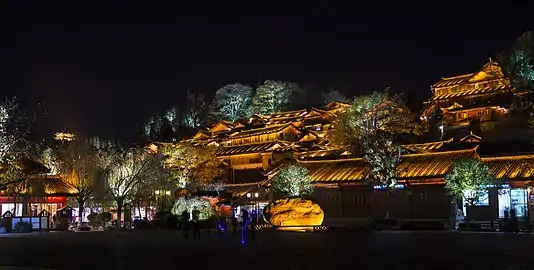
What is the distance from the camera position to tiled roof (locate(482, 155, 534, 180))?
51969mm

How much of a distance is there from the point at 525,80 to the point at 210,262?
49.7ft

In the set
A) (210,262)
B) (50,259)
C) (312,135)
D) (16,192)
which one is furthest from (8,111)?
(312,135)

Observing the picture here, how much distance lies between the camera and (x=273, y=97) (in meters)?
129

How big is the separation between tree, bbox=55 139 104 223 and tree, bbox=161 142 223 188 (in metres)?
11.6

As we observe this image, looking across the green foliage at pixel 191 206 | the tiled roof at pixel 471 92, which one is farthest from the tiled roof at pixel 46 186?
the tiled roof at pixel 471 92

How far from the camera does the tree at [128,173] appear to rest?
184 ft

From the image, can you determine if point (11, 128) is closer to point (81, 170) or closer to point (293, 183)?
point (81, 170)

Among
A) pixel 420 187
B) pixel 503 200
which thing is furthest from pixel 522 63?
pixel 420 187

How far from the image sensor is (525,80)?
26.3m

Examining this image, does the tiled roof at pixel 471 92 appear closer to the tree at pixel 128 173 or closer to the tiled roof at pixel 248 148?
the tiled roof at pixel 248 148

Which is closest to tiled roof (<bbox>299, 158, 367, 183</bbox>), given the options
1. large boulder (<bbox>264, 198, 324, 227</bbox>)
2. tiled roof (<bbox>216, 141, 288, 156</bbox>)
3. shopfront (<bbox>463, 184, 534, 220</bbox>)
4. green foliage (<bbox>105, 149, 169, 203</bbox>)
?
shopfront (<bbox>463, 184, 534, 220</bbox>)

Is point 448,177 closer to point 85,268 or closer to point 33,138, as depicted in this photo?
point 33,138

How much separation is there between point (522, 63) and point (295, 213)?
78.3 ft

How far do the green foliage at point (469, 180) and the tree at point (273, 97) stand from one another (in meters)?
79.3
